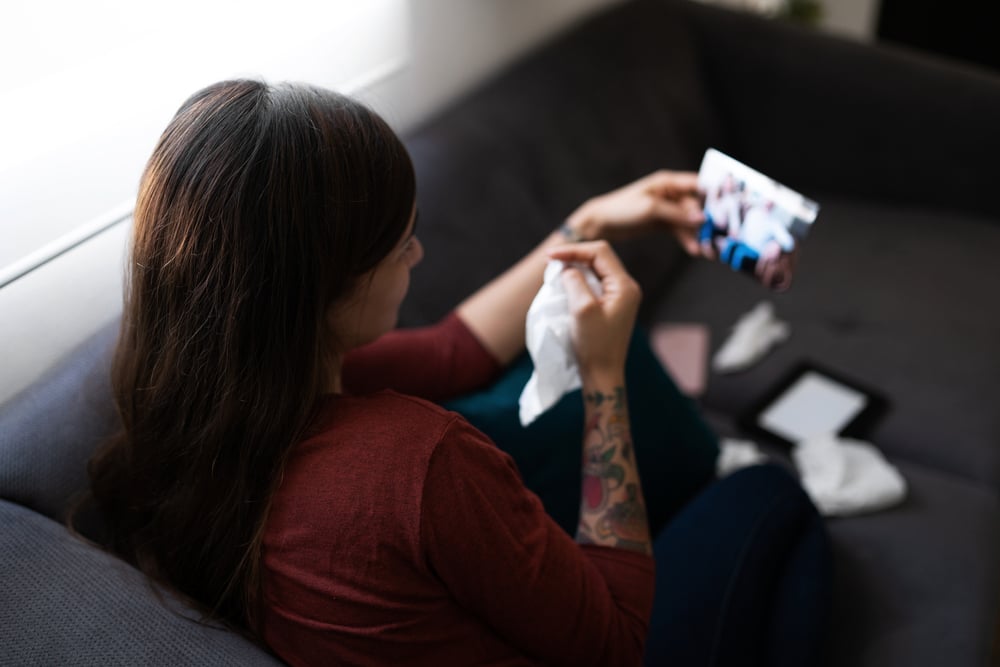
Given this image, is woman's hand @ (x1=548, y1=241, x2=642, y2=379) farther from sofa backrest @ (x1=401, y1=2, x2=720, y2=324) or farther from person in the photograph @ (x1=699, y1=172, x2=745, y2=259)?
sofa backrest @ (x1=401, y1=2, x2=720, y2=324)

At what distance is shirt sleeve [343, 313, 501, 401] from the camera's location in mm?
1078

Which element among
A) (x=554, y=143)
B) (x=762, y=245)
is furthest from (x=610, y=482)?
(x=554, y=143)

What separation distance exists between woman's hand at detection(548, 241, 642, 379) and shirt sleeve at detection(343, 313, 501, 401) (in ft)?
0.71

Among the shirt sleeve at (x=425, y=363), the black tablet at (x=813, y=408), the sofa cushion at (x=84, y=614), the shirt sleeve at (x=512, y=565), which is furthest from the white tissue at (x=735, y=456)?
the sofa cushion at (x=84, y=614)

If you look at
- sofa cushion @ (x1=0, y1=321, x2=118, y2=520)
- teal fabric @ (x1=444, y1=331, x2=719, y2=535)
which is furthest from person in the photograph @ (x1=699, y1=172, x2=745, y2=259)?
sofa cushion @ (x1=0, y1=321, x2=118, y2=520)

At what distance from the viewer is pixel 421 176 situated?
140cm

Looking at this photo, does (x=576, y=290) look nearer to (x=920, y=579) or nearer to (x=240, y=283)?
(x=240, y=283)

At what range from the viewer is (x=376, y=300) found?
2.78ft

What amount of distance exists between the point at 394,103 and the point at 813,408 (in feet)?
2.83

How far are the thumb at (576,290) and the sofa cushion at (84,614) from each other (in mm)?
441

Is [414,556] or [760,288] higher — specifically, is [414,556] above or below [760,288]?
above

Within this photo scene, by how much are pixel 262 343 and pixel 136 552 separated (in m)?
0.27

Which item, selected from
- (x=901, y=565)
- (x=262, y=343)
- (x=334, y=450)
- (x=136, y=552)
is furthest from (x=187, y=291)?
(x=901, y=565)

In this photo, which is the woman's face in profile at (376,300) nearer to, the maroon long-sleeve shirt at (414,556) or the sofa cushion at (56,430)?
the maroon long-sleeve shirt at (414,556)
